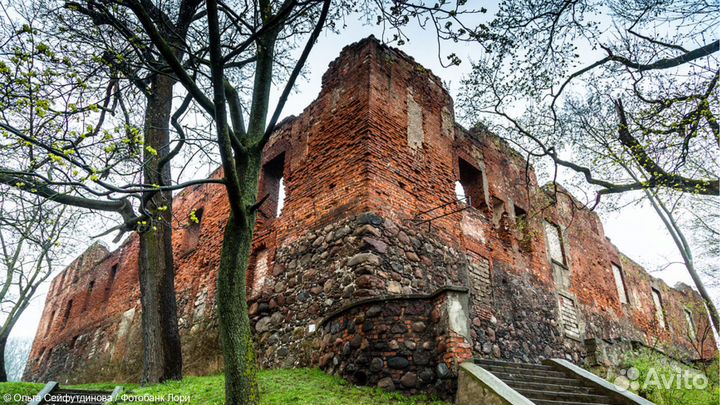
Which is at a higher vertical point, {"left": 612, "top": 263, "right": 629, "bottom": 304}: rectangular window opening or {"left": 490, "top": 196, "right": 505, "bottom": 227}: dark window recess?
{"left": 490, "top": 196, "right": 505, "bottom": 227}: dark window recess

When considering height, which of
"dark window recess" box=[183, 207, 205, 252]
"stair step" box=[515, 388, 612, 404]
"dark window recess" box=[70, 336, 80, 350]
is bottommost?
"stair step" box=[515, 388, 612, 404]

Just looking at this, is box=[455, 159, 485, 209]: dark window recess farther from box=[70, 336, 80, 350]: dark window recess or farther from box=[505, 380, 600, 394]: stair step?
box=[70, 336, 80, 350]: dark window recess

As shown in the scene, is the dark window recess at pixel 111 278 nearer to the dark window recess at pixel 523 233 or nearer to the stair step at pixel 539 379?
the dark window recess at pixel 523 233

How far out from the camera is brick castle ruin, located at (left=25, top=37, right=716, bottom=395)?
6090 mm

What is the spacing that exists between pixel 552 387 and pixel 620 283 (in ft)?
41.6

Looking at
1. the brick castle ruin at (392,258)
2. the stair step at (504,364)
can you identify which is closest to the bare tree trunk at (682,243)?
the brick castle ruin at (392,258)

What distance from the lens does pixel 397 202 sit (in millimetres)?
8305

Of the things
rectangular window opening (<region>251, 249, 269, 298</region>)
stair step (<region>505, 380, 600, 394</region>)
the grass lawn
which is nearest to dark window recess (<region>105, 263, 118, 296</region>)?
rectangular window opening (<region>251, 249, 269, 298</region>)

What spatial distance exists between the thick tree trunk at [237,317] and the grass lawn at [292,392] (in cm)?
55

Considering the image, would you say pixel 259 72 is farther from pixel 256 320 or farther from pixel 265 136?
pixel 256 320

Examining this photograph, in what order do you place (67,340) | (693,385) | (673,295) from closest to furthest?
(693,385), (67,340), (673,295)

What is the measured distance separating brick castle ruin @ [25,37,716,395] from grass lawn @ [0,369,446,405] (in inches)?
8.3

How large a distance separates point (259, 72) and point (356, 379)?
480 cm

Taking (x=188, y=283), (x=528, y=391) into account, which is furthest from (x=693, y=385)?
(x=188, y=283)
